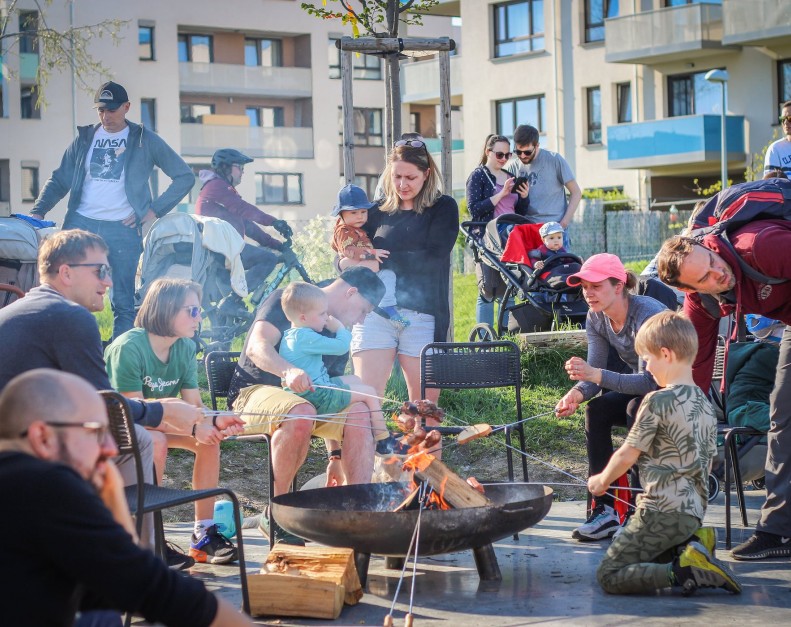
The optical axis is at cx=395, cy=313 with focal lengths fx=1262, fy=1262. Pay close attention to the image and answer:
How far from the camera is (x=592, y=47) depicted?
33.5m

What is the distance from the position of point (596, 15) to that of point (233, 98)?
14.9 metres

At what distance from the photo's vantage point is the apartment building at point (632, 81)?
30.5m

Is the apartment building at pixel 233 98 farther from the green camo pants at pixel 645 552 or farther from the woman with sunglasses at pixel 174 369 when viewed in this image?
the green camo pants at pixel 645 552

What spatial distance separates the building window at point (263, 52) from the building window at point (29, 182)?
8.94m

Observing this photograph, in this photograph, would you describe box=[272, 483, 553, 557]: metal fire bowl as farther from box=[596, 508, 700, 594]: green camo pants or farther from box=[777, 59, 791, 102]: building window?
box=[777, 59, 791, 102]: building window

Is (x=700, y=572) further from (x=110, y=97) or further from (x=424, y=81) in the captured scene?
(x=424, y=81)

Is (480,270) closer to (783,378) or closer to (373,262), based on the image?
(373,262)

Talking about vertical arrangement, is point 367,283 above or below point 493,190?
below

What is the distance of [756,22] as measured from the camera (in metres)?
29.5

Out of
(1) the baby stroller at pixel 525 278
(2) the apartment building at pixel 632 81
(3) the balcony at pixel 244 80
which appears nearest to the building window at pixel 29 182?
(3) the balcony at pixel 244 80

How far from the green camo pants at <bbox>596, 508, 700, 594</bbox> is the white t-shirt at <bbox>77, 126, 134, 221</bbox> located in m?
5.34

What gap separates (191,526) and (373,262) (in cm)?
183

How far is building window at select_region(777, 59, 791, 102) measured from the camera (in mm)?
30109

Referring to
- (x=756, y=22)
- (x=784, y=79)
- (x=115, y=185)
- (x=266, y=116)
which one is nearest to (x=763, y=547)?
(x=115, y=185)
